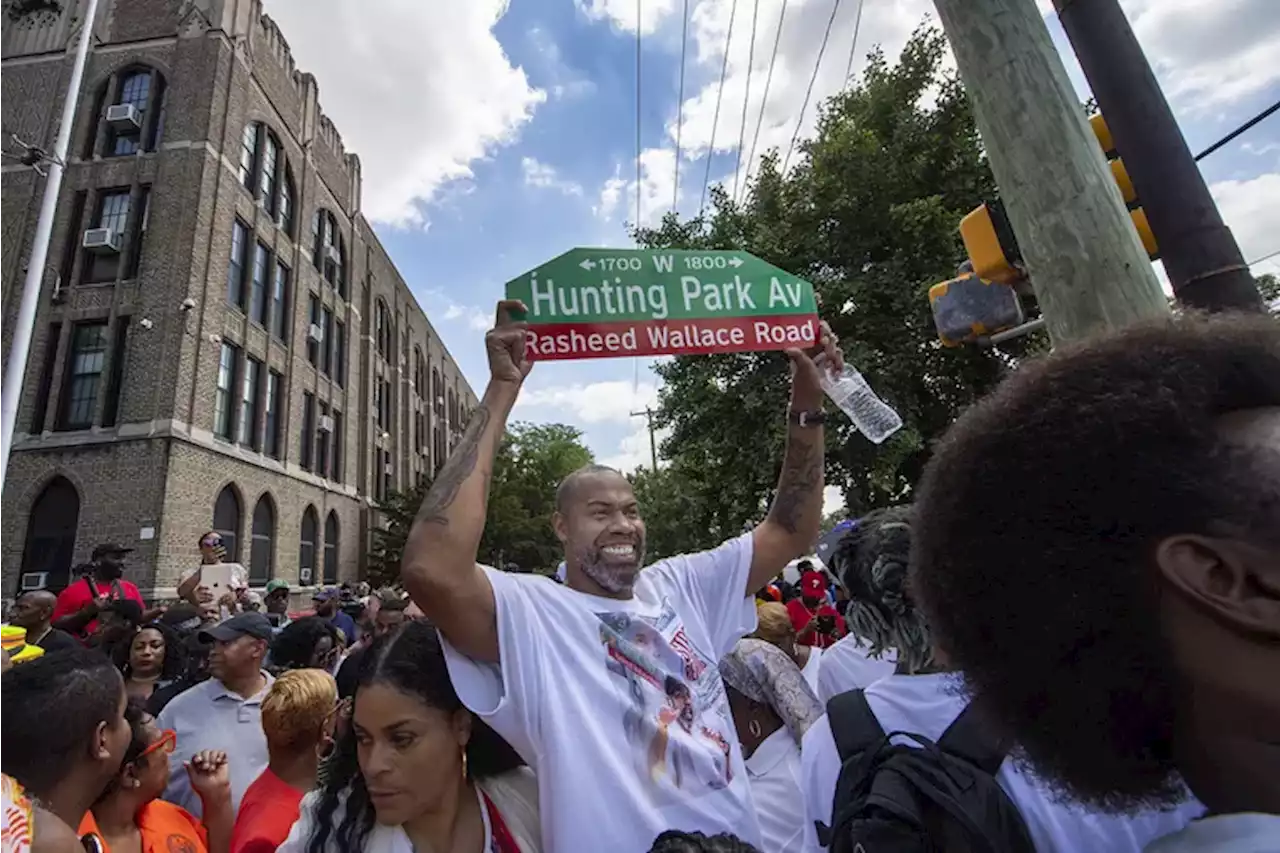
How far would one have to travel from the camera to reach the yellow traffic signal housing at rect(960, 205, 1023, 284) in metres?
3.19

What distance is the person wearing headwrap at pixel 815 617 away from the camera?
6385 mm

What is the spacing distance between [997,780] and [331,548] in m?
23.8

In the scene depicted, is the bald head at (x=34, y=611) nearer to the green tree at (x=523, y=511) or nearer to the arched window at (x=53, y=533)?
the arched window at (x=53, y=533)

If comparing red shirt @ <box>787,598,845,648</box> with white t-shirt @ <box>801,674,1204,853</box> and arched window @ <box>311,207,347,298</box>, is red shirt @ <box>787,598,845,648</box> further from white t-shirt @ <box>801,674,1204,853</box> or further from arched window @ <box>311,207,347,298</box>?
arched window @ <box>311,207,347,298</box>

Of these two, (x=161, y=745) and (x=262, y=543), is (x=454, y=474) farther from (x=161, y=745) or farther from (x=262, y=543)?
(x=262, y=543)

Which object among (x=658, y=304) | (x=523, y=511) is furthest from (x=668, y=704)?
(x=523, y=511)

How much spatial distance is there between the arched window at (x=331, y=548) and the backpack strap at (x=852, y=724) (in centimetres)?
2277

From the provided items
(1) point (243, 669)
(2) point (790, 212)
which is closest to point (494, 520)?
(2) point (790, 212)

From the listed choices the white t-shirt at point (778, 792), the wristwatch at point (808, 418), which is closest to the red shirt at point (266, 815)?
the white t-shirt at point (778, 792)

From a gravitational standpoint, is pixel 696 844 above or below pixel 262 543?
below

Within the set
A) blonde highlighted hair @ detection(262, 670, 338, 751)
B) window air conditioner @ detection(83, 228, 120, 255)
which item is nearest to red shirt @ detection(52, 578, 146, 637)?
blonde highlighted hair @ detection(262, 670, 338, 751)

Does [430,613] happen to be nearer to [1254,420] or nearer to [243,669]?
[1254,420]

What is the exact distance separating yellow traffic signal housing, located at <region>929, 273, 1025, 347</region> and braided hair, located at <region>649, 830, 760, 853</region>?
117 inches

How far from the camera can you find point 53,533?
1485 cm
